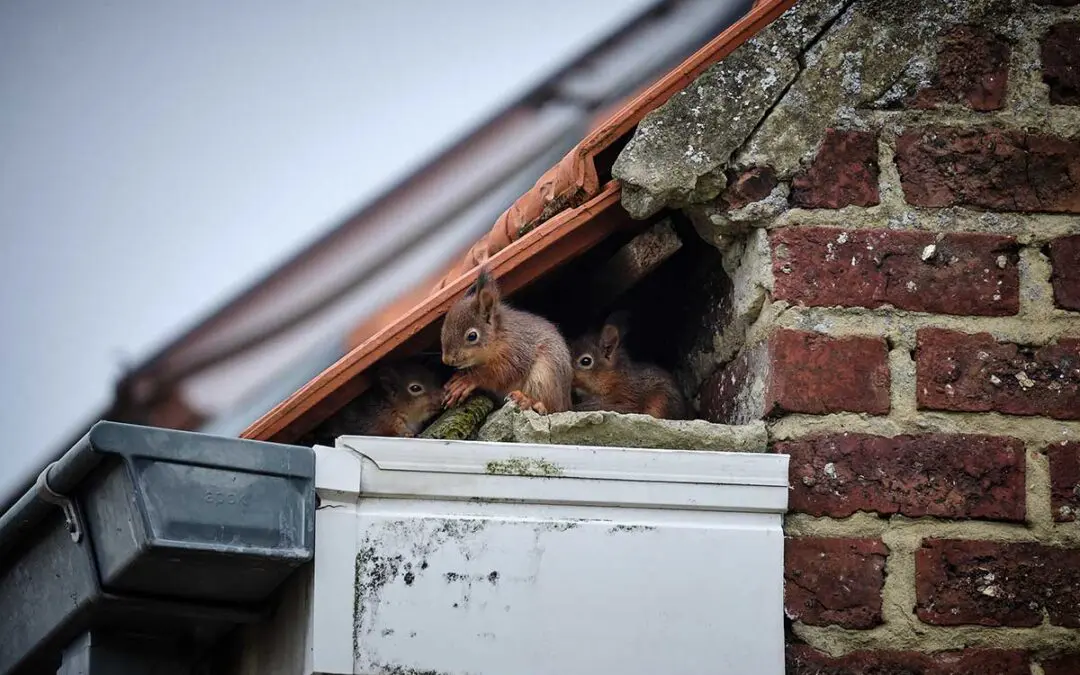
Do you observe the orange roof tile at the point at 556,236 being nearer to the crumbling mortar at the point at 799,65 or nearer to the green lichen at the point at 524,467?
the crumbling mortar at the point at 799,65

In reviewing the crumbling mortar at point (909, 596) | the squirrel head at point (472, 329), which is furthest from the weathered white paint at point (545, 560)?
the squirrel head at point (472, 329)

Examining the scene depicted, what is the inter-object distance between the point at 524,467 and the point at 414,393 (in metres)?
1.16

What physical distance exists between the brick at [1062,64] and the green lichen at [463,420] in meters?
1.47

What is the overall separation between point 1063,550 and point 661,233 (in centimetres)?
115

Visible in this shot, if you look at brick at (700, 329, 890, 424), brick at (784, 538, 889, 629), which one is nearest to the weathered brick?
brick at (700, 329, 890, 424)

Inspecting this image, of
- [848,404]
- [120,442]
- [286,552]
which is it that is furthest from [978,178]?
[120,442]

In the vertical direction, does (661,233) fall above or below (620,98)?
below

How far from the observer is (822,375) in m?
2.98

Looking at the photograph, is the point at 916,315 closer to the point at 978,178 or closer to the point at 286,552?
the point at 978,178

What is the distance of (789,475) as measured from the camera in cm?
291

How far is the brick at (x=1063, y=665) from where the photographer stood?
9.32ft

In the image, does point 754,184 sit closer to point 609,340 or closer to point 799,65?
point 799,65

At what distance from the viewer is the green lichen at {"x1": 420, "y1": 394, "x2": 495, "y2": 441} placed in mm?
3232

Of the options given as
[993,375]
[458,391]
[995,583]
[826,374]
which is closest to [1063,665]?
[995,583]
